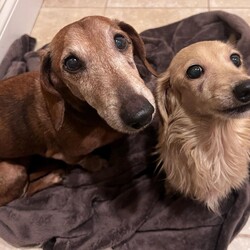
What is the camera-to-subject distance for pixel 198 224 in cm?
181

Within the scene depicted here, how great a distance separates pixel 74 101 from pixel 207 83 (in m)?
0.66

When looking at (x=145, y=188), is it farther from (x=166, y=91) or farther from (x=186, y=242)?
(x=166, y=91)

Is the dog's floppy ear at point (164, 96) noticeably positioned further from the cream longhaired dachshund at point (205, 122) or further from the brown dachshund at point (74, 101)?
the brown dachshund at point (74, 101)

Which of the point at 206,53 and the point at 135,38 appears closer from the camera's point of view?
the point at 206,53

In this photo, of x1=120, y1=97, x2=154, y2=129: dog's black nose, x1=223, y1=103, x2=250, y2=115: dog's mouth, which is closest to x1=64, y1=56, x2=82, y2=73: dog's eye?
x1=120, y1=97, x2=154, y2=129: dog's black nose

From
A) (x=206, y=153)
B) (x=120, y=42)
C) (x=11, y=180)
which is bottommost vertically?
(x=11, y=180)

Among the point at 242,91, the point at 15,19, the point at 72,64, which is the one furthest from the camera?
the point at 15,19

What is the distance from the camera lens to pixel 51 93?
1670 millimetres

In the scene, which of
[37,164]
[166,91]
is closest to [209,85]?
[166,91]

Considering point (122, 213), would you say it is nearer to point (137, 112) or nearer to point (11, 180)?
point (11, 180)

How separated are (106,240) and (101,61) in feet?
2.95

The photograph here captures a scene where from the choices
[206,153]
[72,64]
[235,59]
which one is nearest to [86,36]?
[72,64]

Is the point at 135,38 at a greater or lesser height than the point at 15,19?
greater

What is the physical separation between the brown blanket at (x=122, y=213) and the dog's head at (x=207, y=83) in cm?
50
